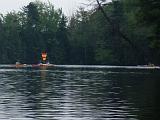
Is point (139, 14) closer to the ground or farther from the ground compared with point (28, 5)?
closer to the ground

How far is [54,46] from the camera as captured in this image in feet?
499

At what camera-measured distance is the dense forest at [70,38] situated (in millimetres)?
124875

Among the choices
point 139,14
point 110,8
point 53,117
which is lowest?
point 53,117

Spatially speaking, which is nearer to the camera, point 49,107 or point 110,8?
point 49,107

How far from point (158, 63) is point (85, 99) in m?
85.1

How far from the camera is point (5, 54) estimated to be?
162 metres

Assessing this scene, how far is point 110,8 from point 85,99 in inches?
3681

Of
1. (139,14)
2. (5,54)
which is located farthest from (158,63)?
(139,14)

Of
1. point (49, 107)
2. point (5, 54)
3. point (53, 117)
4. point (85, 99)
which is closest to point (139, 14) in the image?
point (85, 99)

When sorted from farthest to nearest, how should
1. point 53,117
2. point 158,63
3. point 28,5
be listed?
point 28,5 < point 158,63 < point 53,117

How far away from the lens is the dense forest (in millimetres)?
124875

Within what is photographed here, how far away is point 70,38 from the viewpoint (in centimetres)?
15162

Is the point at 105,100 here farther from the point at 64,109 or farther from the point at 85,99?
the point at 64,109

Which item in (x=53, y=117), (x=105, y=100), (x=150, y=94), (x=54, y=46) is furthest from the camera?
(x=54, y=46)
